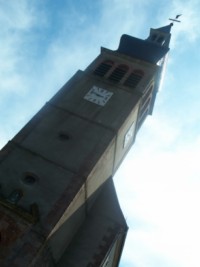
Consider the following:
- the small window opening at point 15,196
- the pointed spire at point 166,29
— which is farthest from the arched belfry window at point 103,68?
the small window opening at point 15,196

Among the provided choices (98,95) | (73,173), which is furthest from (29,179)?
(98,95)

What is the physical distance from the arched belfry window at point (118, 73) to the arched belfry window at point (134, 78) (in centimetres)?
44

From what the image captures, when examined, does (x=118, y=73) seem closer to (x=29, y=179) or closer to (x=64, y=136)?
(x=64, y=136)

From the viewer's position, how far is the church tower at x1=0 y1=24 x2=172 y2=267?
44.6 feet

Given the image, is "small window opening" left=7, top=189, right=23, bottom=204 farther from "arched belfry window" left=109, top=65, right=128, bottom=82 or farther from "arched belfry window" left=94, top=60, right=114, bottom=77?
"arched belfry window" left=94, top=60, right=114, bottom=77

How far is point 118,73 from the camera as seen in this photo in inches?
907

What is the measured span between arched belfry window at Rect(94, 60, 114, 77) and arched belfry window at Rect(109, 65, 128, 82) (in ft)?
1.48

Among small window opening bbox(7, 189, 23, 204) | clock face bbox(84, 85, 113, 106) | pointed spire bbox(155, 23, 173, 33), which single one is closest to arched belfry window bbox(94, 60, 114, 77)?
clock face bbox(84, 85, 113, 106)

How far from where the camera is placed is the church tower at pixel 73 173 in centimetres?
1359

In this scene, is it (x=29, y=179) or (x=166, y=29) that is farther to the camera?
(x=166, y=29)

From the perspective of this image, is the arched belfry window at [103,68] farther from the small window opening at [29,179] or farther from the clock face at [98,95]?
the small window opening at [29,179]

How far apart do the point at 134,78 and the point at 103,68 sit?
2.01 meters

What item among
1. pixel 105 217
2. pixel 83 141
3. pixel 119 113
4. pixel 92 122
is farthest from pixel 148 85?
pixel 105 217

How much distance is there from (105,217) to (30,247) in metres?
5.41
